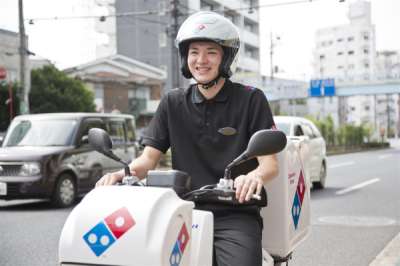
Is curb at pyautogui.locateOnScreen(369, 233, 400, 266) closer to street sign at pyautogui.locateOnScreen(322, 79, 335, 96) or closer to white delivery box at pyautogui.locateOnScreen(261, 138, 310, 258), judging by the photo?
white delivery box at pyautogui.locateOnScreen(261, 138, 310, 258)

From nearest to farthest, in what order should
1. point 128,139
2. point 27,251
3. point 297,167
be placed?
point 297,167 → point 27,251 → point 128,139

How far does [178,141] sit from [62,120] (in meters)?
10.1

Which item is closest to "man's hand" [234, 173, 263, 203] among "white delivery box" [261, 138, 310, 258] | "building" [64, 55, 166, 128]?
"white delivery box" [261, 138, 310, 258]

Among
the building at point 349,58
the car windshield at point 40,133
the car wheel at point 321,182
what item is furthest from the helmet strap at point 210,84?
the building at point 349,58

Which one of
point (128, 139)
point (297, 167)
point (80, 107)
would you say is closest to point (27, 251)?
point (297, 167)

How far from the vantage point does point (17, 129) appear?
12844 mm

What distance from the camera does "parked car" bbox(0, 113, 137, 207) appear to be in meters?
11.5

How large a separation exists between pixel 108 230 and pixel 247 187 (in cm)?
68

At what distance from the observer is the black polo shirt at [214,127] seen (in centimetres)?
296

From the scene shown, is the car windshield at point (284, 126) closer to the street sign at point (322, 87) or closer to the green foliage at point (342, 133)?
the green foliage at point (342, 133)

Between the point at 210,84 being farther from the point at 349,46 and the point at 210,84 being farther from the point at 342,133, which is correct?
the point at 349,46

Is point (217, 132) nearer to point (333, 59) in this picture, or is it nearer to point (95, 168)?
point (95, 168)

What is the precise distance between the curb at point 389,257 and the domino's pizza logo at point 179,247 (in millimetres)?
4300

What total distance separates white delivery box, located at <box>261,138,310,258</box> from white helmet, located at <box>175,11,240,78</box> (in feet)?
2.62
